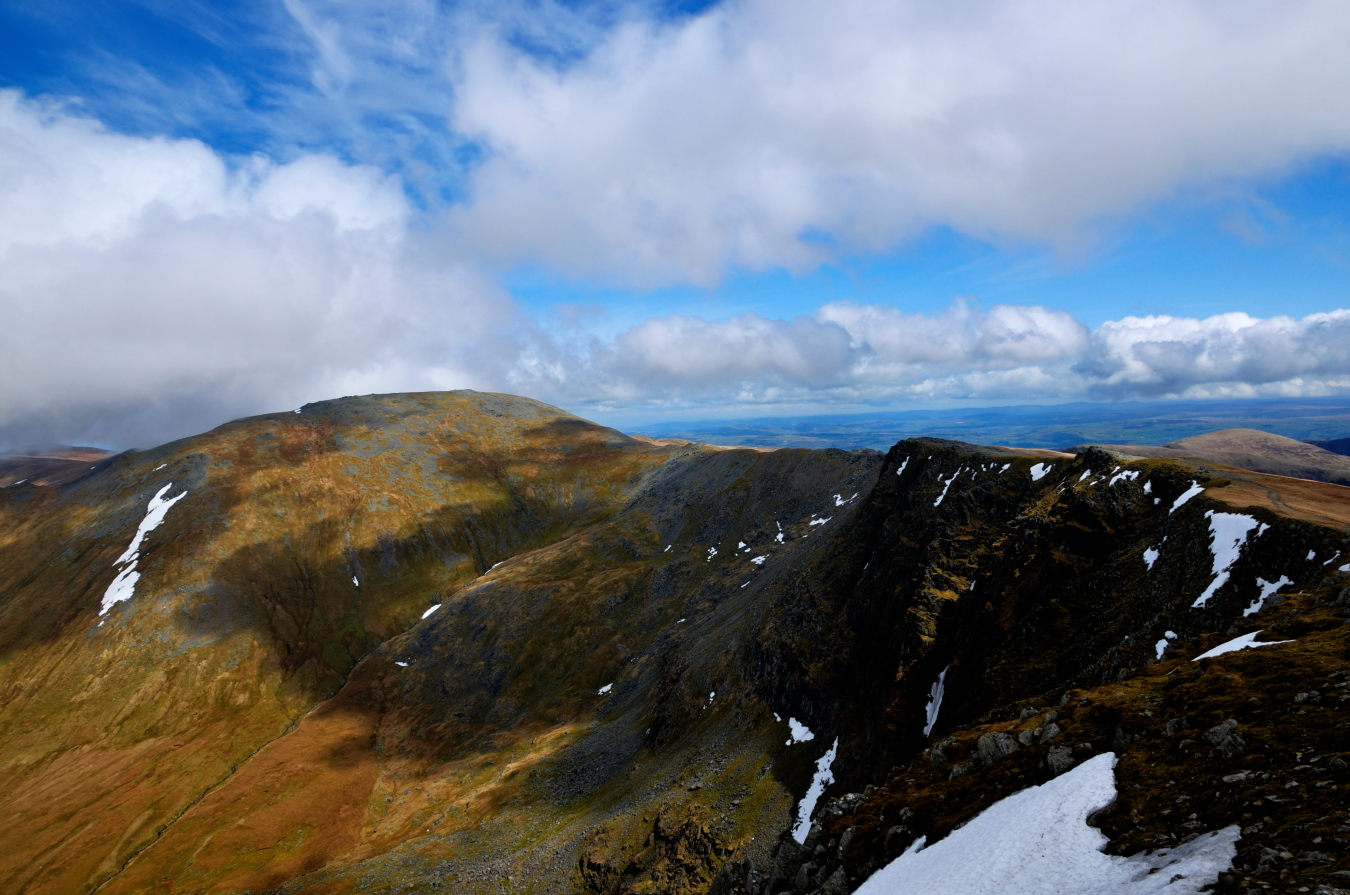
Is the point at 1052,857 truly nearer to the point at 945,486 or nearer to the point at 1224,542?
the point at 1224,542

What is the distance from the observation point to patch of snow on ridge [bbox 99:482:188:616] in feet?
515

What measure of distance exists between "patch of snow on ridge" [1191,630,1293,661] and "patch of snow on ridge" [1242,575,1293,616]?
154 inches

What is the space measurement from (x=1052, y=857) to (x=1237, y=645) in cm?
1362

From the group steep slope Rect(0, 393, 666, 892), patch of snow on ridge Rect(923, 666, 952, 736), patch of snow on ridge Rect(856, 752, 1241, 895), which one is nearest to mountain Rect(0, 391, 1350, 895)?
patch of snow on ridge Rect(856, 752, 1241, 895)

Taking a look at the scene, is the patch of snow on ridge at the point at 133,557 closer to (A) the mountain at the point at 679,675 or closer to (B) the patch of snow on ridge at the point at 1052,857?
(A) the mountain at the point at 679,675

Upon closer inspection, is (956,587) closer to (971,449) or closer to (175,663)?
(971,449)

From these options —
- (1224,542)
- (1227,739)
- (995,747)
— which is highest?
(1224,542)

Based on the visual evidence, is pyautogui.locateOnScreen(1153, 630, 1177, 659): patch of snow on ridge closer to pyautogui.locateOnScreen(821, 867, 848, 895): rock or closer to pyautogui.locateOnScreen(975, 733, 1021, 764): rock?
pyautogui.locateOnScreen(975, 733, 1021, 764): rock

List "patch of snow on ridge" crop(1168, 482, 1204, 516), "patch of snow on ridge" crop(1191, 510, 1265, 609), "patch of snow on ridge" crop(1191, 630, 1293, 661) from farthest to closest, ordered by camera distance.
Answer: "patch of snow on ridge" crop(1168, 482, 1204, 516)
"patch of snow on ridge" crop(1191, 510, 1265, 609)
"patch of snow on ridge" crop(1191, 630, 1293, 661)

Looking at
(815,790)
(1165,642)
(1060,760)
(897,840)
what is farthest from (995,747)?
(815,790)

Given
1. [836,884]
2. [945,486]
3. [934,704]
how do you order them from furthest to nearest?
[945,486]
[934,704]
[836,884]

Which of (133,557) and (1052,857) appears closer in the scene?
(1052,857)

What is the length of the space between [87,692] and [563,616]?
124113 millimetres

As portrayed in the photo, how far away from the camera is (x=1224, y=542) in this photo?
2961 centimetres
